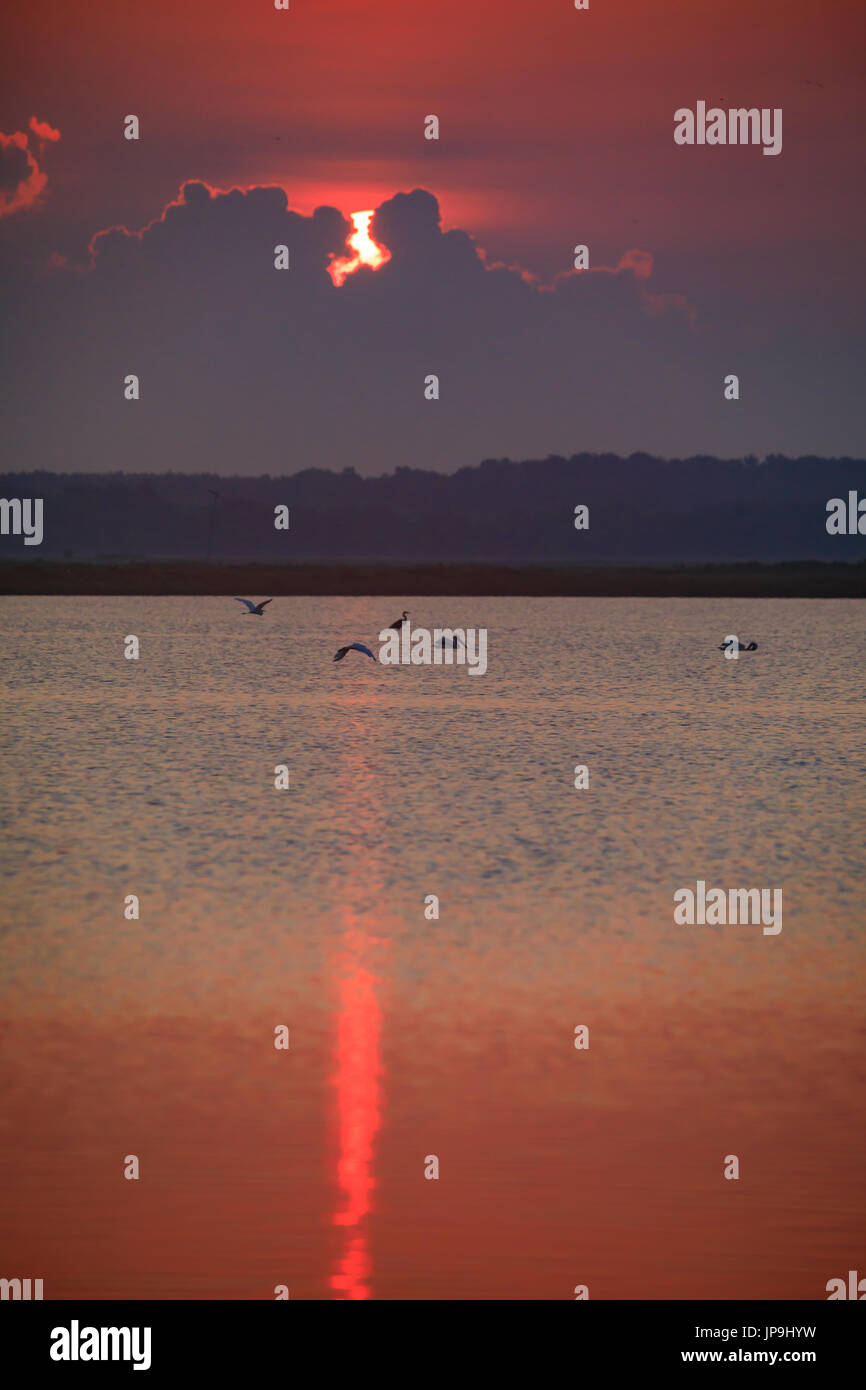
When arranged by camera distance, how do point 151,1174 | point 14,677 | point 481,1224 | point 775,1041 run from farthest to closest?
point 14,677, point 775,1041, point 151,1174, point 481,1224

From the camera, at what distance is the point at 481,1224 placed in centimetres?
927

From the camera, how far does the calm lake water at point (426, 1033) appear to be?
9086 millimetres

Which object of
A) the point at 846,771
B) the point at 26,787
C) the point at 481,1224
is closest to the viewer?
the point at 481,1224

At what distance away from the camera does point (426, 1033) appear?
12.9 metres

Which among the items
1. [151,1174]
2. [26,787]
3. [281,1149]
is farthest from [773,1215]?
[26,787]

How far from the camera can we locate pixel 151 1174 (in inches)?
393

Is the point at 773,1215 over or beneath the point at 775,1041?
beneath

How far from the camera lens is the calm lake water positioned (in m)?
9.09

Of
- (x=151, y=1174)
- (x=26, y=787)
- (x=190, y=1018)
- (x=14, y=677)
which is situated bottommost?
(x=151, y=1174)
